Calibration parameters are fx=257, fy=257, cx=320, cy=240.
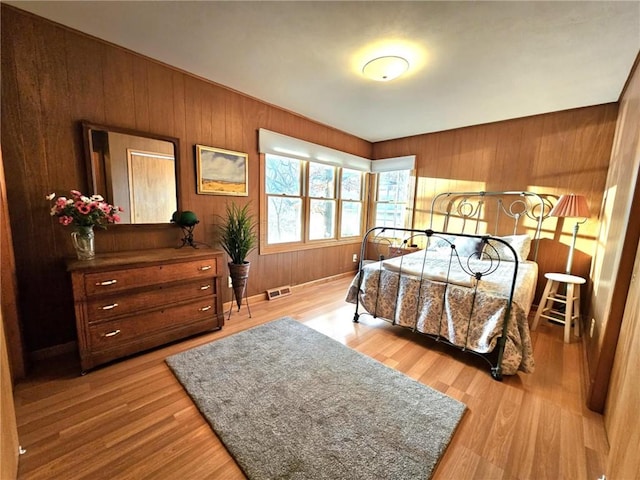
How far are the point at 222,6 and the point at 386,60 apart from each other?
1.22m

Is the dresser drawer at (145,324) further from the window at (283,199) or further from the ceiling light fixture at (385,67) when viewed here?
the ceiling light fixture at (385,67)

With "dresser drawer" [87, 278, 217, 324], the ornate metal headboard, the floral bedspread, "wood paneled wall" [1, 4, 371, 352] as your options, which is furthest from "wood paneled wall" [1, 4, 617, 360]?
the floral bedspread

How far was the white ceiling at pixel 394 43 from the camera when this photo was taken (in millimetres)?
1629

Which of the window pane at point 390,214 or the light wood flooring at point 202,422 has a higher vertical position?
the window pane at point 390,214

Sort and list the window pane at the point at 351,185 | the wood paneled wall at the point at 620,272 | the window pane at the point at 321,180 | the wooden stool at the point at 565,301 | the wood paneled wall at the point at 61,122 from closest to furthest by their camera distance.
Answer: the wood paneled wall at the point at 620,272 → the wood paneled wall at the point at 61,122 → the wooden stool at the point at 565,301 → the window pane at the point at 321,180 → the window pane at the point at 351,185

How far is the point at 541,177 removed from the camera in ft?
10.6

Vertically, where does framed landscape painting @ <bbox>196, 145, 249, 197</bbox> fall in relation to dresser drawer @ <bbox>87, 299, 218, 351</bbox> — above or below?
above

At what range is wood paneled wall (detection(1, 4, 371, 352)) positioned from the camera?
1.80 metres

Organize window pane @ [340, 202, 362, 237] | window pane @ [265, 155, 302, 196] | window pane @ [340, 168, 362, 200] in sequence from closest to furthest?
1. window pane @ [265, 155, 302, 196]
2. window pane @ [340, 168, 362, 200]
3. window pane @ [340, 202, 362, 237]

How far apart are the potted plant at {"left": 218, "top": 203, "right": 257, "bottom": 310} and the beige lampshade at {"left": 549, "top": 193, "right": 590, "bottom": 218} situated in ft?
11.2

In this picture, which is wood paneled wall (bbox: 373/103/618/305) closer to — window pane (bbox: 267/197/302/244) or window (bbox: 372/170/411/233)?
window (bbox: 372/170/411/233)

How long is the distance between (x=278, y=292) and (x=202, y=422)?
2.09 m

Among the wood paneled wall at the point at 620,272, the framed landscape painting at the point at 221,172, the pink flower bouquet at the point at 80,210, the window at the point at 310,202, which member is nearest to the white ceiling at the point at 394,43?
the wood paneled wall at the point at 620,272

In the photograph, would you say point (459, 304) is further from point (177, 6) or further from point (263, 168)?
point (177, 6)
